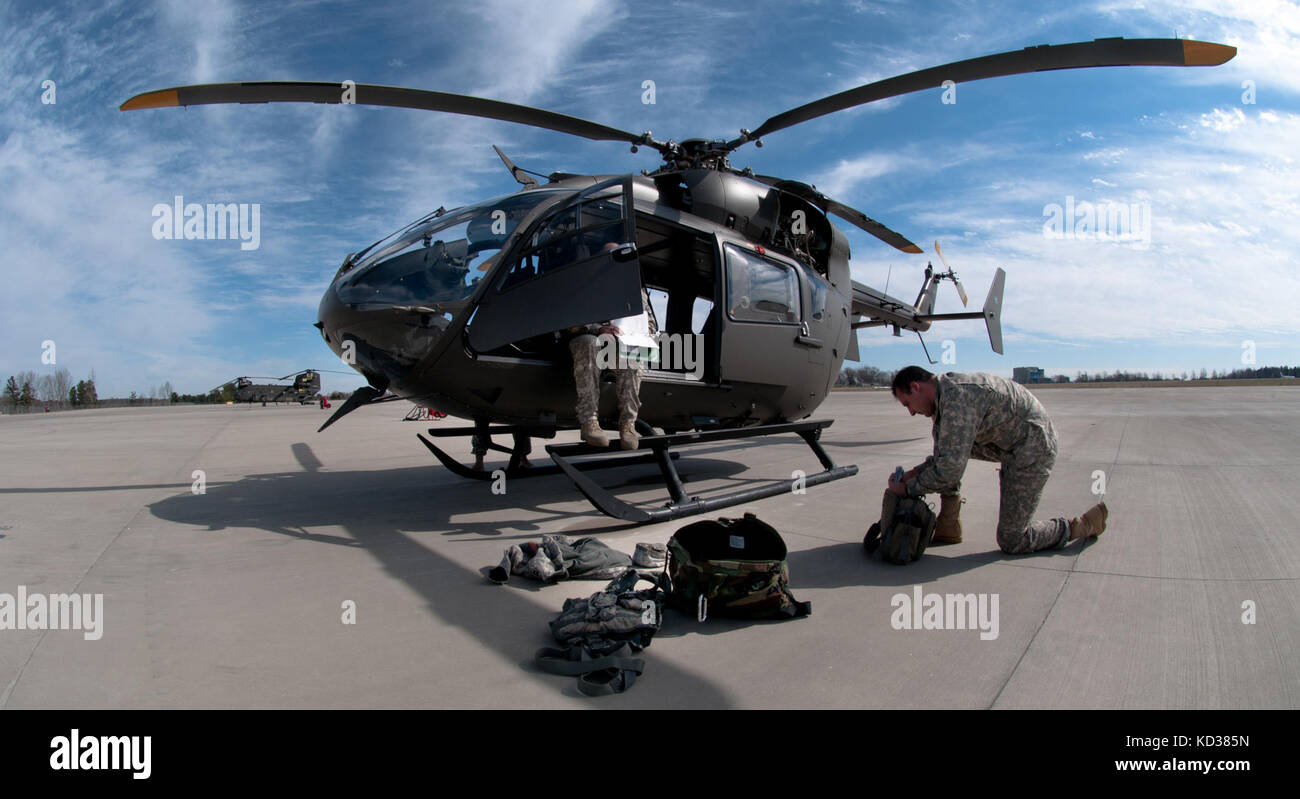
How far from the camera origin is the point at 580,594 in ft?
11.5

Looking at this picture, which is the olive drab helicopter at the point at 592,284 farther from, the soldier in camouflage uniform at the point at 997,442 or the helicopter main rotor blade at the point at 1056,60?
the soldier in camouflage uniform at the point at 997,442

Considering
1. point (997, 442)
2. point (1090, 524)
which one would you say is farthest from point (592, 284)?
point (1090, 524)

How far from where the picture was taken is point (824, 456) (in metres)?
7.43

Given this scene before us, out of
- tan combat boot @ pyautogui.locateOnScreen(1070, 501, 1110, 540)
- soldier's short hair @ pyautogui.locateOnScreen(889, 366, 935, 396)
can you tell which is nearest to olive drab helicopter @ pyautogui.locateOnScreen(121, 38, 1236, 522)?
soldier's short hair @ pyautogui.locateOnScreen(889, 366, 935, 396)

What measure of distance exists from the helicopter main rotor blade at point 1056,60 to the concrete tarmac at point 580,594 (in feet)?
11.7

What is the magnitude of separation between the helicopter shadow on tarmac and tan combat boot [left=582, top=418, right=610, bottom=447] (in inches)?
28.8

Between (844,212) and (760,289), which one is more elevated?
(844,212)

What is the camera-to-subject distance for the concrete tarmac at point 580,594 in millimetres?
2339

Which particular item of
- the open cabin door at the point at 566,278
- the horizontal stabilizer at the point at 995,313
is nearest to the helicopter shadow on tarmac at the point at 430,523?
the open cabin door at the point at 566,278

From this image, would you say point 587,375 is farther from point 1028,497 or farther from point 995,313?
point 995,313

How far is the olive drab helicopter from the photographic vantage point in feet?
16.6

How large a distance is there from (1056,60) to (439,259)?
17.5 ft
